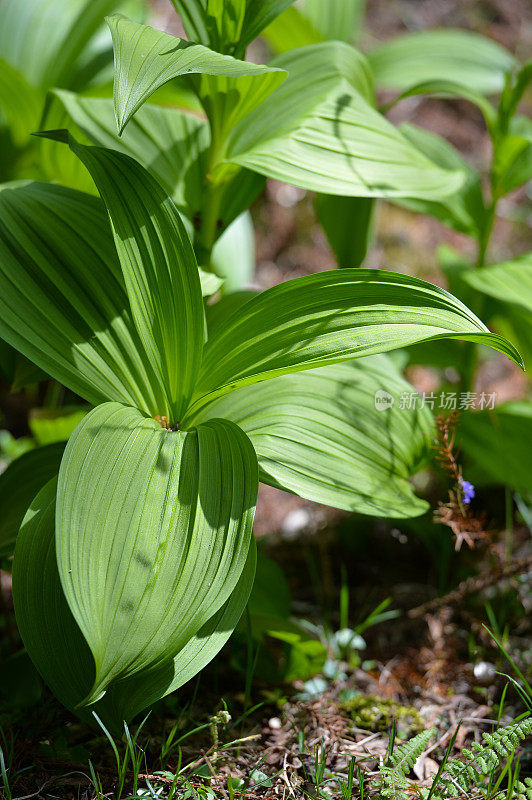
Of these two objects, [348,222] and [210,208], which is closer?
[210,208]

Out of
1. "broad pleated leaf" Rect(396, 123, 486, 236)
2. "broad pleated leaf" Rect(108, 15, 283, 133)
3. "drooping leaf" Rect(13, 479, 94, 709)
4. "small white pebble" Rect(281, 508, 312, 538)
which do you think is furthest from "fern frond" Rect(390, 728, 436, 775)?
"broad pleated leaf" Rect(396, 123, 486, 236)

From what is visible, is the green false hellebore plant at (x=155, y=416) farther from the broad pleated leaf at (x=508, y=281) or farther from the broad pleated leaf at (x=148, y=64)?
the broad pleated leaf at (x=508, y=281)

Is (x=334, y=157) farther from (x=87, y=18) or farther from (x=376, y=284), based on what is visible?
(x=87, y=18)

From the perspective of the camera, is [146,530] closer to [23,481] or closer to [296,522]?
[23,481]

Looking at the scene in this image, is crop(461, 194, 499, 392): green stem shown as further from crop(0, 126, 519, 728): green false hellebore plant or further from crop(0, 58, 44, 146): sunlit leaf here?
crop(0, 58, 44, 146): sunlit leaf

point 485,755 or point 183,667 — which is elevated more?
point 183,667

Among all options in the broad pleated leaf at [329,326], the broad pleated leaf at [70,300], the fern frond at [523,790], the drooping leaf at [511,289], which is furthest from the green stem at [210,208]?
the fern frond at [523,790]

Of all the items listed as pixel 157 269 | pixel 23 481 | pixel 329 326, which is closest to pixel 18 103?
pixel 157 269
